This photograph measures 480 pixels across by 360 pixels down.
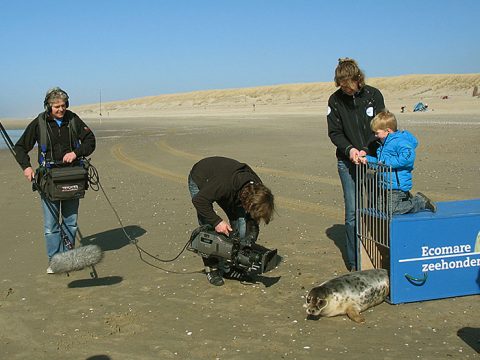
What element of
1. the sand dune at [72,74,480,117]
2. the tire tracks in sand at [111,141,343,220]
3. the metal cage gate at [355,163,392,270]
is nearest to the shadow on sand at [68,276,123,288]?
the metal cage gate at [355,163,392,270]

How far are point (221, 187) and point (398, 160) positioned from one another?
66.2 inches

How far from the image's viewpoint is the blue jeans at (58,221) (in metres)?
6.38

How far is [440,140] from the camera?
1962 centimetres

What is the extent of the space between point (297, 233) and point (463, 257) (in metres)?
3.06

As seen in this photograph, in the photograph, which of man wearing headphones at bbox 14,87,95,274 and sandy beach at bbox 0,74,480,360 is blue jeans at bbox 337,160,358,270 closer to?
sandy beach at bbox 0,74,480,360

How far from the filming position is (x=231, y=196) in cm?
551

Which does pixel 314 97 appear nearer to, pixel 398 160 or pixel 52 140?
pixel 52 140

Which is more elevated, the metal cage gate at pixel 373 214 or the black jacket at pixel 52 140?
the black jacket at pixel 52 140

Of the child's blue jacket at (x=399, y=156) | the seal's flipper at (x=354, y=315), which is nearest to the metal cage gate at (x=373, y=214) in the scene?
the child's blue jacket at (x=399, y=156)

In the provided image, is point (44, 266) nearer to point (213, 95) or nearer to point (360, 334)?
point (360, 334)

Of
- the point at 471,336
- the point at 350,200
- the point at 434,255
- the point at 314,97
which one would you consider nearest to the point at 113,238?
the point at 350,200

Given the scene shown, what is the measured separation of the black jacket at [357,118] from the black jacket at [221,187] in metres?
1.05

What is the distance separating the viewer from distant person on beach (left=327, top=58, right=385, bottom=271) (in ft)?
18.7

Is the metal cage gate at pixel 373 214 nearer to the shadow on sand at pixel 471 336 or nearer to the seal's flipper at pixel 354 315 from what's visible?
the seal's flipper at pixel 354 315
